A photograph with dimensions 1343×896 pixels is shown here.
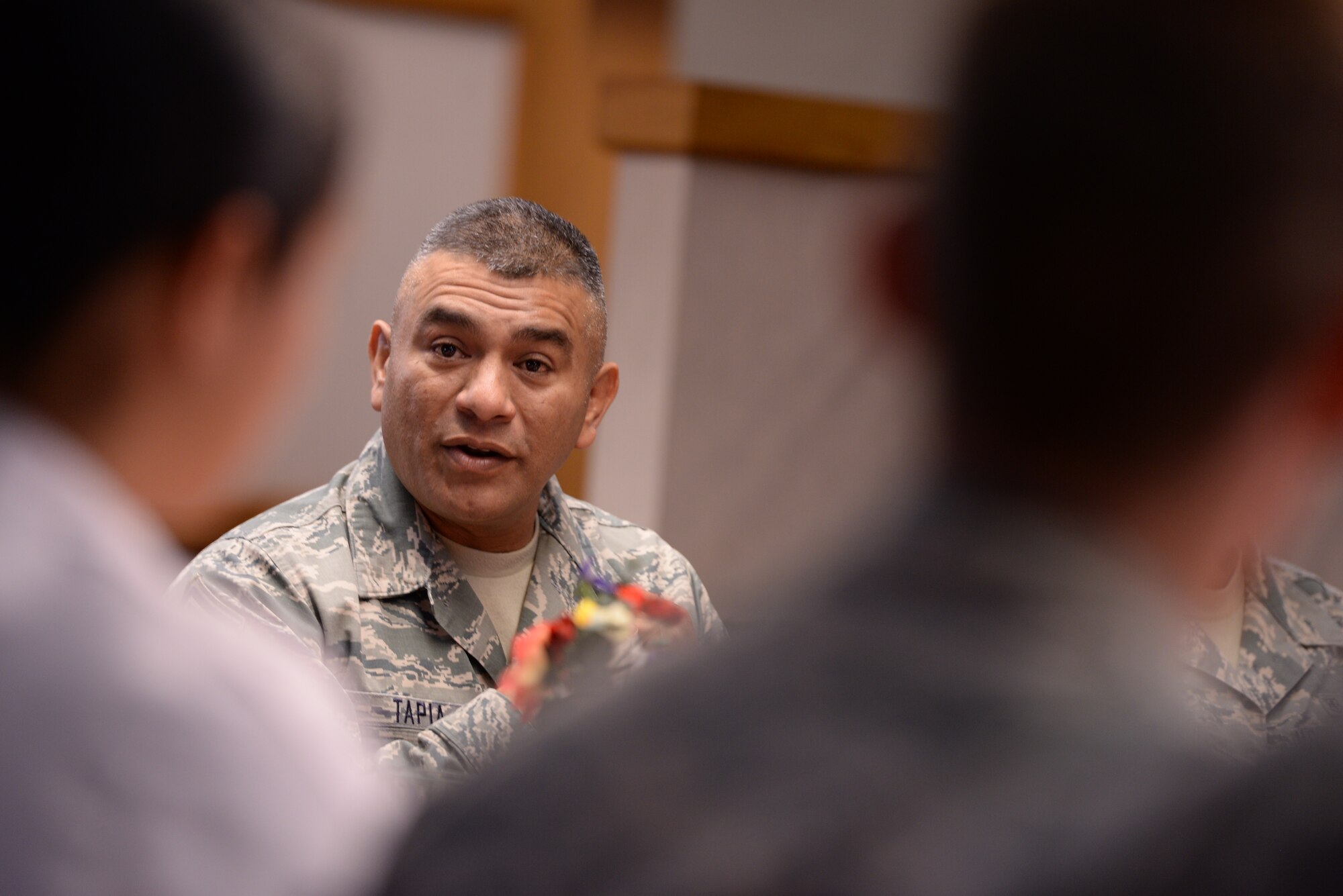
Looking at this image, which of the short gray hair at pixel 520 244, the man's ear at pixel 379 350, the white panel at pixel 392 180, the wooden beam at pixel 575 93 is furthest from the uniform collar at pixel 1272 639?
the white panel at pixel 392 180

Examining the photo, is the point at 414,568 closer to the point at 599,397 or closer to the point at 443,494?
the point at 443,494

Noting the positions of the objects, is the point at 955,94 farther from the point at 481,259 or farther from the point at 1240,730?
the point at 481,259

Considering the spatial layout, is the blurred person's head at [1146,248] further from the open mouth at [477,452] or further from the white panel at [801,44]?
the white panel at [801,44]

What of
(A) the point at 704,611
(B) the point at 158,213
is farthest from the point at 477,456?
(B) the point at 158,213

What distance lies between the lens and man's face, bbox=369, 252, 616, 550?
2.12 m

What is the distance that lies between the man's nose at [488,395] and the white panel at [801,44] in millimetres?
1831

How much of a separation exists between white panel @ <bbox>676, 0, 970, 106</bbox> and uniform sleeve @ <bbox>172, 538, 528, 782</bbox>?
216 centimetres

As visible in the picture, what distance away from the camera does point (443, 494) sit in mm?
2127

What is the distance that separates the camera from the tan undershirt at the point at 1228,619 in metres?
2.02

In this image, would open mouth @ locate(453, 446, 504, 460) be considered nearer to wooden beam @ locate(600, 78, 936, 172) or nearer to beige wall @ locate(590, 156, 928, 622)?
beige wall @ locate(590, 156, 928, 622)

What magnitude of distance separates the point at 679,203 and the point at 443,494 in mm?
1880

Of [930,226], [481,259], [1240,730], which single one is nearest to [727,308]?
[481,259]

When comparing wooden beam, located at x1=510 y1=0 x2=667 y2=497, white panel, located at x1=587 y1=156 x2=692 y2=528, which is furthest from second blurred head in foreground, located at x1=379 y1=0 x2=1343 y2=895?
wooden beam, located at x1=510 y1=0 x2=667 y2=497

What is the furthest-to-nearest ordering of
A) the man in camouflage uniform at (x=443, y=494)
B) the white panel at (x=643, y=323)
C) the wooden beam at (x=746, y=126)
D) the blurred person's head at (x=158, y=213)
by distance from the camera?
the white panel at (x=643, y=323), the wooden beam at (x=746, y=126), the man in camouflage uniform at (x=443, y=494), the blurred person's head at (x=158, y=213)
